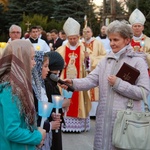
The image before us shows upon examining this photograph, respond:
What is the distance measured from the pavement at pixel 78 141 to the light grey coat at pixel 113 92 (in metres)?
2.92

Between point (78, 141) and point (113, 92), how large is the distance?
3.53 m

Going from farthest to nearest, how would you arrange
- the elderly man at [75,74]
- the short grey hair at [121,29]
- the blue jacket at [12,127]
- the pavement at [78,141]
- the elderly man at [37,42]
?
the elderly man at [37,42], the elderly man at [75,74], the pavement at [78,141], the short grey hair at [121,29], the blue jacket at [12,127]

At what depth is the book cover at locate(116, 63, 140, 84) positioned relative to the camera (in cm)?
377

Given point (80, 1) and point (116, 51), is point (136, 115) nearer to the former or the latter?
point (116, 51)

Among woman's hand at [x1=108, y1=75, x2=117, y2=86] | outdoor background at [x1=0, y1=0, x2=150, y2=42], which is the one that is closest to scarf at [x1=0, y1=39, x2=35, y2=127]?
woman's hand at [x1=108, y1=75, x2=117, y2=86]

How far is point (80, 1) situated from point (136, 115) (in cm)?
3727

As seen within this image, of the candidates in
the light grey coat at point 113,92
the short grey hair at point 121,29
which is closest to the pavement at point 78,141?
the light grey coat at point 113,92

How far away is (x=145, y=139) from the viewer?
367cm

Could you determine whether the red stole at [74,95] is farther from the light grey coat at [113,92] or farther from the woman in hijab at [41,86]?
the light grey coat at [113,92]

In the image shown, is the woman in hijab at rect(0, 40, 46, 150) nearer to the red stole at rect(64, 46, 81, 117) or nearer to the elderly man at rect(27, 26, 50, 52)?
the red stole at rect(64, 46, 81, 117)

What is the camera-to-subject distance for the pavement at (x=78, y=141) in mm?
6836

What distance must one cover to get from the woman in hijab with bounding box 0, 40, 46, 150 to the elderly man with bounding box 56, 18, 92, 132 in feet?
16.0

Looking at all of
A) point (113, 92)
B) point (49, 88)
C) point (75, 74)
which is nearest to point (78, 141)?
point (75, 74)

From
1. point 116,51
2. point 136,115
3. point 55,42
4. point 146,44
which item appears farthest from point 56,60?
point 55,42
